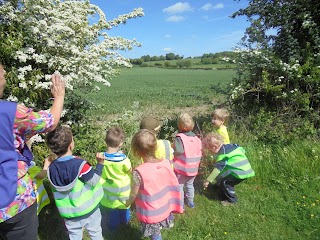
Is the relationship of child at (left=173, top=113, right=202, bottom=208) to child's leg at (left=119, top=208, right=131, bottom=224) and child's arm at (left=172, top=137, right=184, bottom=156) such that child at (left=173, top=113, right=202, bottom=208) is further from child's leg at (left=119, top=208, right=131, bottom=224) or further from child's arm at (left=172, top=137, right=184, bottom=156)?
child's leg at (left=119, top=208, right=131, bottom=224)

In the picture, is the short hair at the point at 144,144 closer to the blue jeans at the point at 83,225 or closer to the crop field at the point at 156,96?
the blue jeans at the point at 83,225

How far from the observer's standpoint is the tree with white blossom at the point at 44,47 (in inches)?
166

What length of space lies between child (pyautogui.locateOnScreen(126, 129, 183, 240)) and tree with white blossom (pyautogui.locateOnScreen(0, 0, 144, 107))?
222 centimetres

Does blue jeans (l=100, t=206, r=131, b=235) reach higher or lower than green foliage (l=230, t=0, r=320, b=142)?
lower

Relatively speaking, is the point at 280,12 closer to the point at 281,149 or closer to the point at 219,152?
the point at 281,149

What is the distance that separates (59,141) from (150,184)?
94 cm

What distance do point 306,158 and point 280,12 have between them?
13.0 ft

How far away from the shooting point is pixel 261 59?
6594mm

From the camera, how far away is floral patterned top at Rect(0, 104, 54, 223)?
1827 mm

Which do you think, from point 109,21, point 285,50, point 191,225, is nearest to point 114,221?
point 191,225

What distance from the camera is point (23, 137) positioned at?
1957 mm

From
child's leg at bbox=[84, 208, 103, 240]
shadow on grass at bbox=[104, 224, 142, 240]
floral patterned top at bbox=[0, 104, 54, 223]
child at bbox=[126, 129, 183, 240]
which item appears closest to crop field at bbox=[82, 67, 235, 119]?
shadow on grass at bbox=[104, 224, 142, 240]

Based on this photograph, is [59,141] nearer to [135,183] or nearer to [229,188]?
[135,183]

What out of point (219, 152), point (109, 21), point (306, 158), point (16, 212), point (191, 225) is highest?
point (109, 21)
